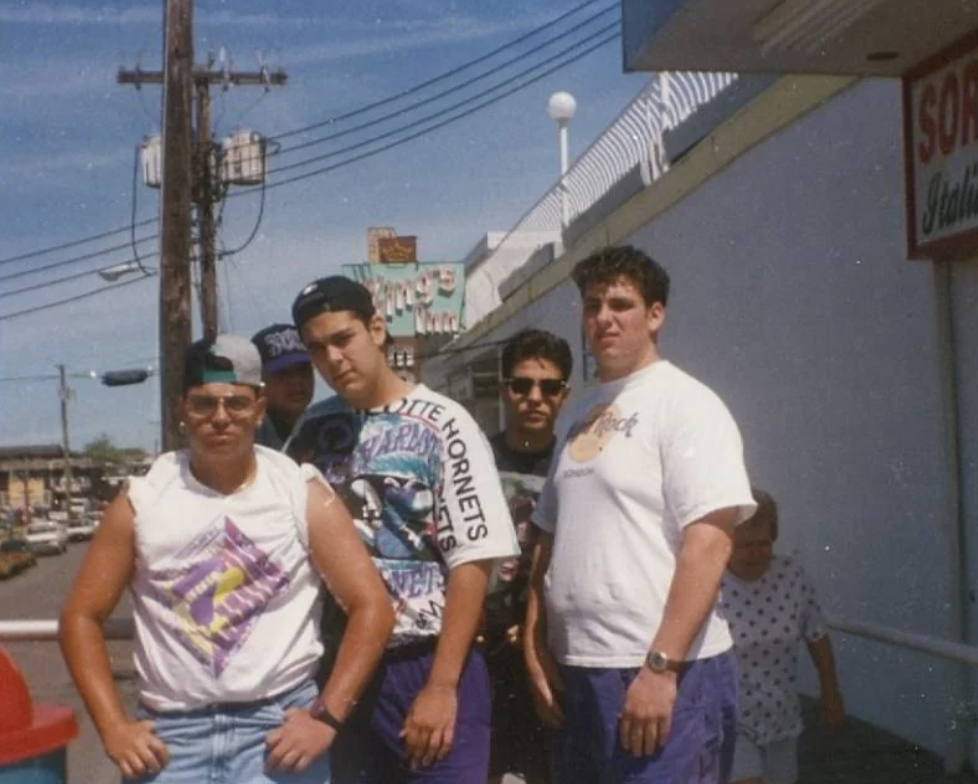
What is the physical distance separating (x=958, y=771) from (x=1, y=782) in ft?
16.7

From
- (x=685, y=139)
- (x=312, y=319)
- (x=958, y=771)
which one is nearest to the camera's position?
(x=312, y=319)

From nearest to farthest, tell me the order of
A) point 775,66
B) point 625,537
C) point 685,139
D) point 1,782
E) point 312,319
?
point 1,782
point 625,537
point 312,319
point 775,66
point 685,139

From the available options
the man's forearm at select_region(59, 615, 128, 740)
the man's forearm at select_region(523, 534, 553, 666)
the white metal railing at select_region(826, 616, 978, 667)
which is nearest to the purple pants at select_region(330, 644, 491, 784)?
the man's forearm at select_region(523, 534, 553, 666)

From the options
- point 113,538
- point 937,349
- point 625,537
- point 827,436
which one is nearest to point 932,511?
point 937,349

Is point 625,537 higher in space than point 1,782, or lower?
higher

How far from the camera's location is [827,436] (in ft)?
28.2

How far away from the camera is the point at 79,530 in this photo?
9375cm

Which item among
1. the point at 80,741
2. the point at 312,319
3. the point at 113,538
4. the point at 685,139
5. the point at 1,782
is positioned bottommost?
the point at 80,741

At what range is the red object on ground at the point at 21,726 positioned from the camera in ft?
9.48

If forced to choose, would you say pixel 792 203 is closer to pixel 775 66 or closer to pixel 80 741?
pixel 775 66

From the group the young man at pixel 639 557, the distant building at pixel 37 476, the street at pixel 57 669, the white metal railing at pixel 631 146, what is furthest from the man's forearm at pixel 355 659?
the distant building at pixel 37 476

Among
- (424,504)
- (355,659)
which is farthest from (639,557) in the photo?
(355,659)

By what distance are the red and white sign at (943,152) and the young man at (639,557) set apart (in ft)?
12.1

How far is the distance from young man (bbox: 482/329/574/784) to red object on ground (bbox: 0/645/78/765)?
1.14m
